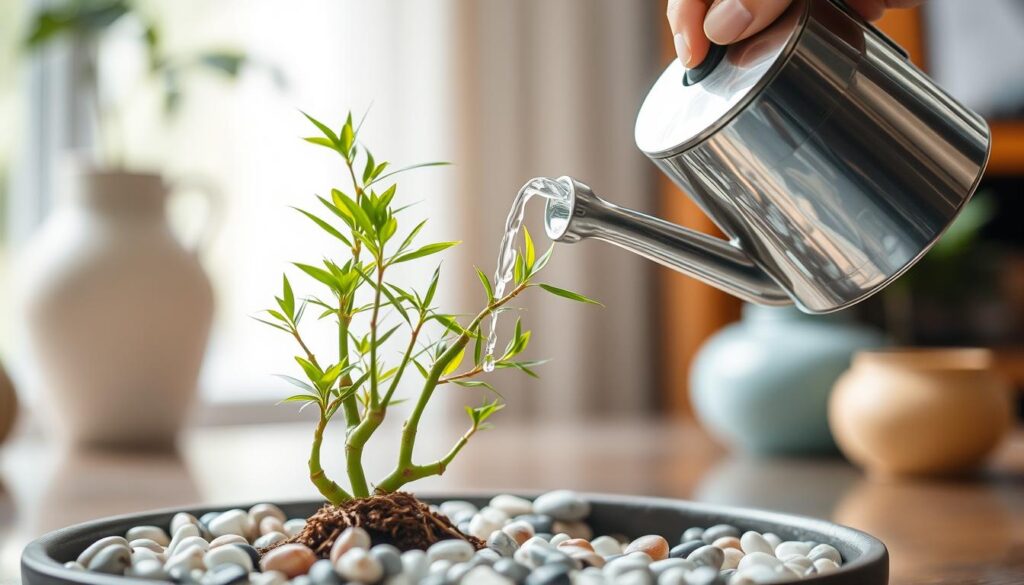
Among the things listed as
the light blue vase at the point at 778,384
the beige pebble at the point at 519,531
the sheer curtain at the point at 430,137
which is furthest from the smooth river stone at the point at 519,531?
the sheer curtain at the point at 430,137

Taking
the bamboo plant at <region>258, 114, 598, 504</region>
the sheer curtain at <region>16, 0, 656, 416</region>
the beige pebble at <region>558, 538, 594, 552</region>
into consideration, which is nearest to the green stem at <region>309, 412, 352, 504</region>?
the bamboo plant at <region>258, 114, 598, 504</region>

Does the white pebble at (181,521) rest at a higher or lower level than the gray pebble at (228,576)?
lower

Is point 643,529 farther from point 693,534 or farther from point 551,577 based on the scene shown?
point 551,577

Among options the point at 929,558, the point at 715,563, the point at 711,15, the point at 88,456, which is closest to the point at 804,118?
the point at 711,15

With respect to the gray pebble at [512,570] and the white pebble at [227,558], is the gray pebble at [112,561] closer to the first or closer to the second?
the white pebble at [227,558]

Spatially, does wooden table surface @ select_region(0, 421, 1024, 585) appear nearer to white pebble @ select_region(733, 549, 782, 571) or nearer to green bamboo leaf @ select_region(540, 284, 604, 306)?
white pebble @ select_region(733, 549, 782, 571)

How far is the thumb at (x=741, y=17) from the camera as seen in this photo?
23.0 inches

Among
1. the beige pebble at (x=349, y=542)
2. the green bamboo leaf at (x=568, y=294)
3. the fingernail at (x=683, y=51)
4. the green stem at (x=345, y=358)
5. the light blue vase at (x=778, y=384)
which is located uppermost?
the fingernail at (x=683, y=51)

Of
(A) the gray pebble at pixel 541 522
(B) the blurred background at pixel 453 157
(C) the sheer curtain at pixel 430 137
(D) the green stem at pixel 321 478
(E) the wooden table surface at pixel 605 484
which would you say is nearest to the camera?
(D) the green stem at pixel 321 478

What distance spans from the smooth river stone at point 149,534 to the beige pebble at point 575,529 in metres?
0.21

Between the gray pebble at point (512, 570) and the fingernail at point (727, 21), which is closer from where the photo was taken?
the gray pebble at point (512, 570)

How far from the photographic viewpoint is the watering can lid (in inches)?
22.3

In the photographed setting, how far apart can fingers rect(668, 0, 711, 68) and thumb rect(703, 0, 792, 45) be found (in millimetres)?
18

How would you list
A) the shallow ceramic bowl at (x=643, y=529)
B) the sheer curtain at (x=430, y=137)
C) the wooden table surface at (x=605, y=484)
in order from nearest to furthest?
the shallow ceramic bowl at (x=643, y=529) → the wooden table surface at (x=605, y=484) → the sheer curtain at (x=430, y=137)
